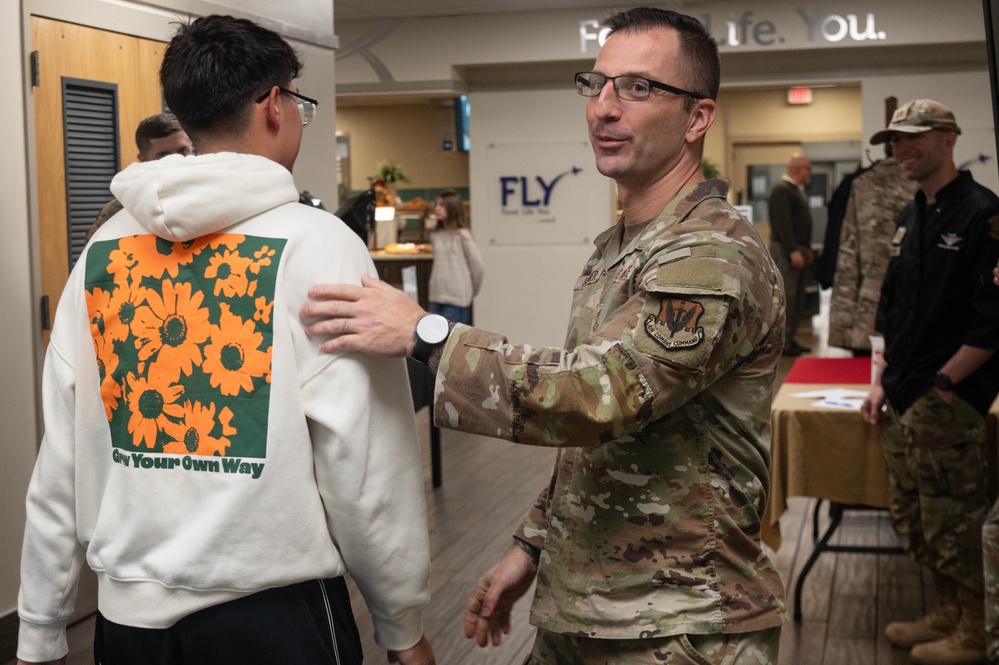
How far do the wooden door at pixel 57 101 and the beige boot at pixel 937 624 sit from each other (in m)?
3.33

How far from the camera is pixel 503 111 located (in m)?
11.0

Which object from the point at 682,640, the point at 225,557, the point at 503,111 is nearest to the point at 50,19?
the point at 225,557

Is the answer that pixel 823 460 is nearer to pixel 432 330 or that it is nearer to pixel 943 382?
pixel 943 382

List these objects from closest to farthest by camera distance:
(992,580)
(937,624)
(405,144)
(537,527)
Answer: (537,527), (992,580), (937,624), (405,144)

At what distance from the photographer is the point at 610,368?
1.43 metres

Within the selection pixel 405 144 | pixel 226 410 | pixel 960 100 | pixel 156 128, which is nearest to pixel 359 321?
pixel 226 410

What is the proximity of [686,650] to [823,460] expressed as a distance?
9.42 ft

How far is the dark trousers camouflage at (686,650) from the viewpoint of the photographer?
5.09ft

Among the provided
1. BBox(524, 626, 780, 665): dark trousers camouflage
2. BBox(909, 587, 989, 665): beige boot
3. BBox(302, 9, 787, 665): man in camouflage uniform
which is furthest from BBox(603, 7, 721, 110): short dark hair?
BBox(909, 587, 989, 665): beige boot

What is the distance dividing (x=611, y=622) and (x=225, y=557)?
55 cm

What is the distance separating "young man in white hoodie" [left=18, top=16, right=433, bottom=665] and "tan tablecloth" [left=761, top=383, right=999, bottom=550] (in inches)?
112

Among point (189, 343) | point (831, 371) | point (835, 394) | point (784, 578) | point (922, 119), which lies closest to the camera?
point (189, 343)

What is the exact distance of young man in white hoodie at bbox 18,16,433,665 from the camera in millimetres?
1506

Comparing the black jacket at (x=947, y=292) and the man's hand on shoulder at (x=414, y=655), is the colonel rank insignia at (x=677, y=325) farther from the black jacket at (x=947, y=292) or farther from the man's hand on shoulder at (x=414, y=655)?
the black jacket at (x=947, y=292)
